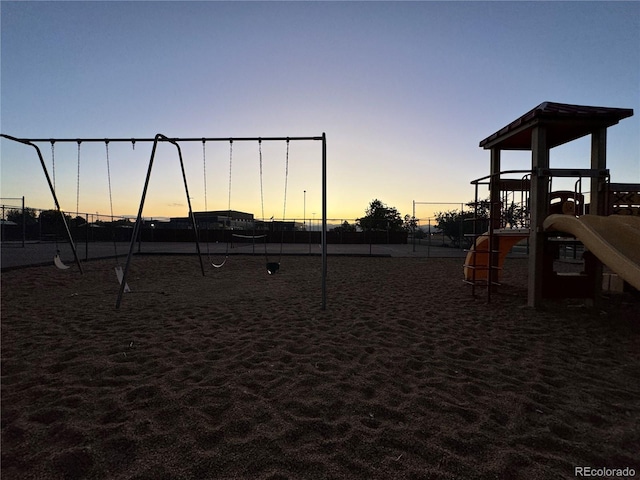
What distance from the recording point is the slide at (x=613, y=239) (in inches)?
140

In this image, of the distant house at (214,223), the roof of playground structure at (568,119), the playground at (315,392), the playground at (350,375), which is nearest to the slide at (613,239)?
the playground at (350,375)

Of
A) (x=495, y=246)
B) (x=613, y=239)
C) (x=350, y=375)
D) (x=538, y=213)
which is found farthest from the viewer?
(x=495, y=246)

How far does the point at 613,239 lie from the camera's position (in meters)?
4.14

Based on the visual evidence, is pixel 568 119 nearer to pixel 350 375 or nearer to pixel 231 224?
pixel 350 375

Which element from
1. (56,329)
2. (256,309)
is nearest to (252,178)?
(256,309)

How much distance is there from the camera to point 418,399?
2574 millimetres

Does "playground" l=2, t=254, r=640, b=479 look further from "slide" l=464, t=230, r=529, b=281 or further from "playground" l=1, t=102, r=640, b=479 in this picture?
"slide" l=464, t=230, r=529, b=281

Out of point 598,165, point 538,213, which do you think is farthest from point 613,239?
point 598,165

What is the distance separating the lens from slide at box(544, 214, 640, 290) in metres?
3.56

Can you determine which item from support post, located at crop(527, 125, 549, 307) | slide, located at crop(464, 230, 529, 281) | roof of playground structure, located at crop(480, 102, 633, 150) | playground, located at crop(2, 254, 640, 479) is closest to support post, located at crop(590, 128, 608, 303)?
roof of playground structure, located at crop(480, 102, 633, 150)

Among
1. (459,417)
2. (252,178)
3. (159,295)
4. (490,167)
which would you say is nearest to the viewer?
(459,417)

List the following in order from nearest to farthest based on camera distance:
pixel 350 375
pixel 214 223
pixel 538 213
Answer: pixel 350 375 < pixel 538 213 < pixel 214 223

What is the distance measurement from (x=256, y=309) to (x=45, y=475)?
374 cm

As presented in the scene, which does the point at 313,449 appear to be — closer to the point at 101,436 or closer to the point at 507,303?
the point at 101,436
